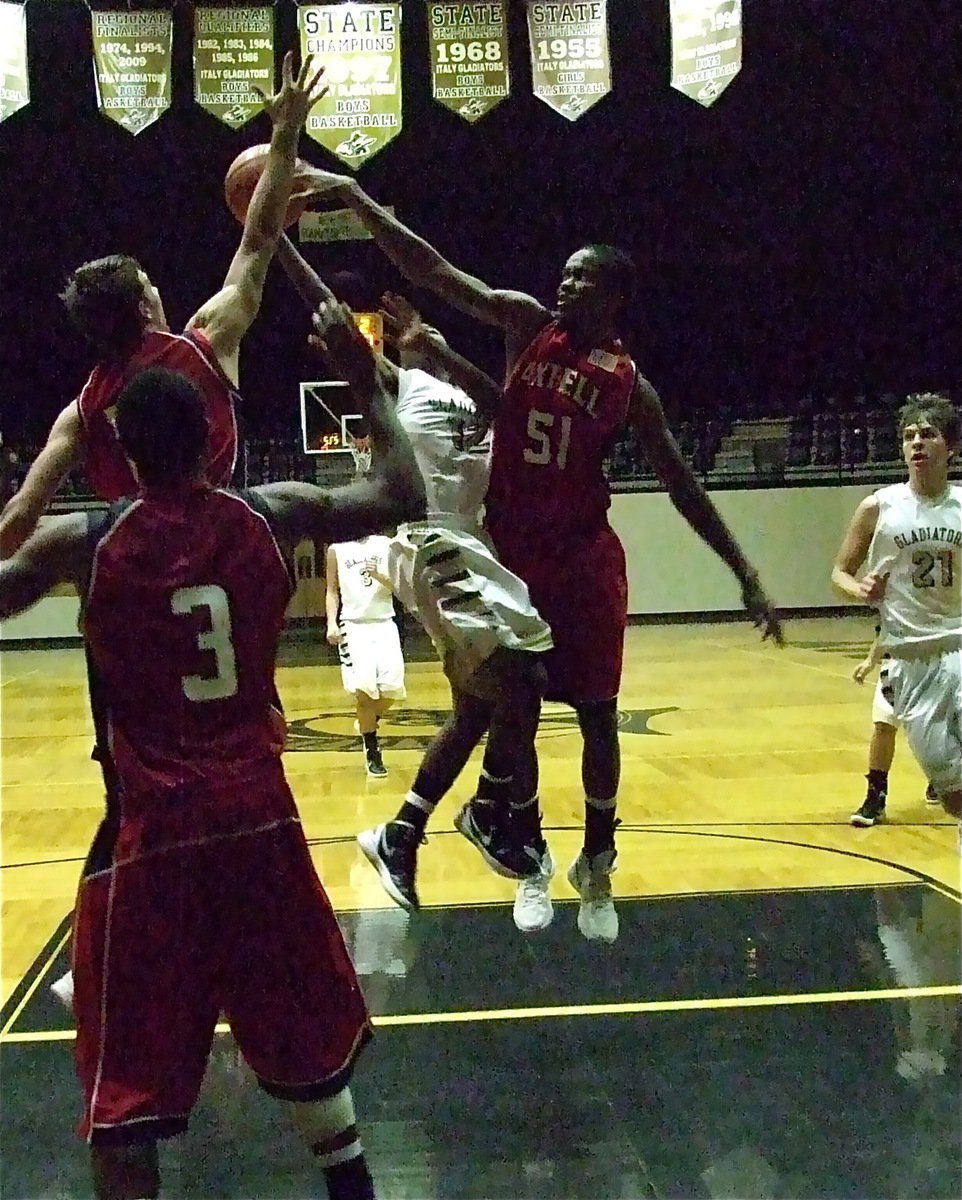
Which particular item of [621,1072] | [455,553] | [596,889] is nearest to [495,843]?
[596,889]

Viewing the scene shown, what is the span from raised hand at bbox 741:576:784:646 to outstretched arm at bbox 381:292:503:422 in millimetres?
868

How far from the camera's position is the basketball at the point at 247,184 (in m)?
3.16

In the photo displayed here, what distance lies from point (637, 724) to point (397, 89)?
15.2ft

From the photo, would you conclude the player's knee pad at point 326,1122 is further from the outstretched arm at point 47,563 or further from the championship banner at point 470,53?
the championship banner at point 470,53

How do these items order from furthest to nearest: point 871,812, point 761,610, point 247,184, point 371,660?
point 371,660, point 871,812, point 761,610, point 247,184

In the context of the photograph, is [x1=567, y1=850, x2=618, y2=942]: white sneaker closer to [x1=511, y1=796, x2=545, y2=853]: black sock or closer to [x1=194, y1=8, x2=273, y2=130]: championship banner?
[x1=511, y1=796, x2=545, y2=853]: black sock

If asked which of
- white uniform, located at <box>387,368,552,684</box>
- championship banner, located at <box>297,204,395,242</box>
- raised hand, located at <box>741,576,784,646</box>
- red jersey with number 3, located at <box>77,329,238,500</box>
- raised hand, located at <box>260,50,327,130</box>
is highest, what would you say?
raised hand, located at <box>260,50,327,130</box>

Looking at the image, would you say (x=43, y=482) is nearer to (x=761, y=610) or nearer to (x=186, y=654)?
(x=186, y=654)

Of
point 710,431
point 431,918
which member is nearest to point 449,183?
point 710,431

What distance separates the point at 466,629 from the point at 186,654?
1.24 m

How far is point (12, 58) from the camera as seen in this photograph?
8188 millimetres

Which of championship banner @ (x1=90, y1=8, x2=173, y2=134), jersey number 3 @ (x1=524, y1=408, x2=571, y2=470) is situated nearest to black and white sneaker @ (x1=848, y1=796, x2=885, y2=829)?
jersey number 3 @ (x1=524, y1=408, x2=571, y2=470)

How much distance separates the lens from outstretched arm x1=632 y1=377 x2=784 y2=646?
11.4 feet

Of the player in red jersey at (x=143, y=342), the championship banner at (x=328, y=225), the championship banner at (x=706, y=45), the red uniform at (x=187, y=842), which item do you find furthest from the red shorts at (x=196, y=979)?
the championship banner at (x=706, y=45)
